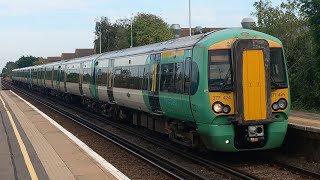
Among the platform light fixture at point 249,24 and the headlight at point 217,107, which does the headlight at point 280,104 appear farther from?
the platform light fixture at point 249,24

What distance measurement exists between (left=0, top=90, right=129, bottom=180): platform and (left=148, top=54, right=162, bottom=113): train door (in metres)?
2.28

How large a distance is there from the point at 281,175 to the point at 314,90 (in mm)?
15844

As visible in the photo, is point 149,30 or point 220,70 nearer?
point 220,70

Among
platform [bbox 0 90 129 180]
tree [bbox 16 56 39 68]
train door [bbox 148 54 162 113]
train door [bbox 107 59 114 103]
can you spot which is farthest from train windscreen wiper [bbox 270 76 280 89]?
tree [bbox 16 56 39 68]

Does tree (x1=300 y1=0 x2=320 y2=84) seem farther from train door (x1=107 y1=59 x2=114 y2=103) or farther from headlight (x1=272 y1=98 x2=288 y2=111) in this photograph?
headlight (x1=272 y1=98 x2=288 y2=111)

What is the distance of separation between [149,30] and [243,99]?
52.5 meters

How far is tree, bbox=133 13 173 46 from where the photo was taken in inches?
2398

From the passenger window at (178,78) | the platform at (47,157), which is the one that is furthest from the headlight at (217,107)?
the platform at (47,157)

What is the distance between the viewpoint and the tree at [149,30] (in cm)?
6091

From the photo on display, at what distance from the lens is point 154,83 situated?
1364 cm

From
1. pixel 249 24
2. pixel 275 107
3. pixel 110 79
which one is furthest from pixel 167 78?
pixel 249 24

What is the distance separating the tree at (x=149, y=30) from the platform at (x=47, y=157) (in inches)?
1741

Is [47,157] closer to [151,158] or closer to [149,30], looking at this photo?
[151,158]

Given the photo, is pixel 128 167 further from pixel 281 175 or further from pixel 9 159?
pixel 281 175
